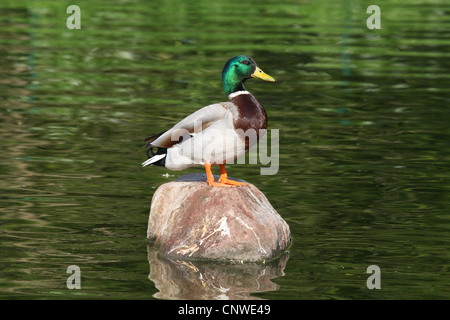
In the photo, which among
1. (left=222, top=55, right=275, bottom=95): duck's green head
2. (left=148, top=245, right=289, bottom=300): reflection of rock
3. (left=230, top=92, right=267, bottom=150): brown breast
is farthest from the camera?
(left=222, top=55, right=275, bottom=95): duck's green head

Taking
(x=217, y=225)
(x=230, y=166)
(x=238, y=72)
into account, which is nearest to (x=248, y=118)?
(x=238, y=72)

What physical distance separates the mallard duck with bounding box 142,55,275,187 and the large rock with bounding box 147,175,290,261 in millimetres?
207

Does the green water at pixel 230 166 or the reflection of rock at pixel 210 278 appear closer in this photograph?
the reflection of rock at pixel 210 278

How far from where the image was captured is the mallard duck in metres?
8.77

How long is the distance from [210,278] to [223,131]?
4.51 feet

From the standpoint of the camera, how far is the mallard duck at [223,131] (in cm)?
877

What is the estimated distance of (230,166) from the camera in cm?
1262

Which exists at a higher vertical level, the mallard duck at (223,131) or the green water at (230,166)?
the mallard duck at (223,131)

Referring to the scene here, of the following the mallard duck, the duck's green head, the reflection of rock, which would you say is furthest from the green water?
the duck's green head

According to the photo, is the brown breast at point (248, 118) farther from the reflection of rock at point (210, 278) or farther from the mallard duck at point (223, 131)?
the reflection of rock at point (210, 278)

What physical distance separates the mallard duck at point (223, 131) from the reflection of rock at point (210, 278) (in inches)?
34.1

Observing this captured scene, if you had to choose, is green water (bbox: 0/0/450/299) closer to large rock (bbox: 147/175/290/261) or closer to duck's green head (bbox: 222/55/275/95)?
large rock (bbox: 147/175/290/261)

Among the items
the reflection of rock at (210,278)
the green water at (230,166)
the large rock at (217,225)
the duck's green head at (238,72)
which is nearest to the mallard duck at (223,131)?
the duck's green head at (238,72)

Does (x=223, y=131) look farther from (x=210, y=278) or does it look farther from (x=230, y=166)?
(x=230, y=166)
